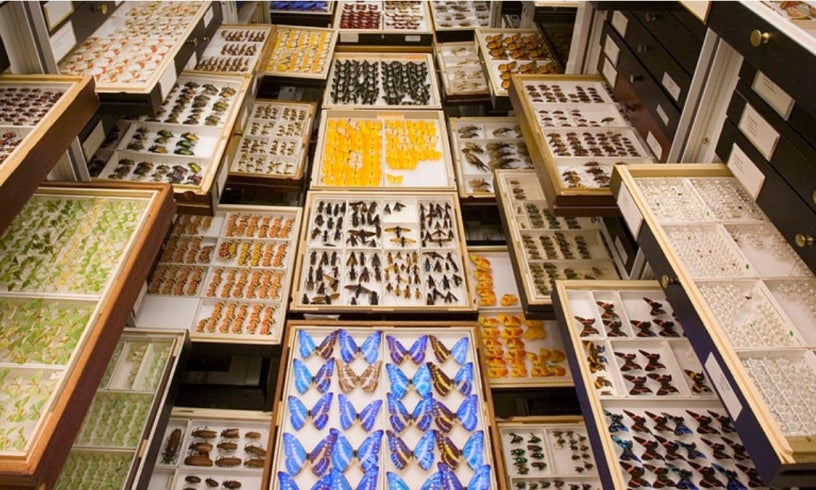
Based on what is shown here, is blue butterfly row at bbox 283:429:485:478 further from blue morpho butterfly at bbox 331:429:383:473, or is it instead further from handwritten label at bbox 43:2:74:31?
handwritten label at bbox 43:2:74:31

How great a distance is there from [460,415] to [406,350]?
450mm

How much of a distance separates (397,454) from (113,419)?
1.34 metres

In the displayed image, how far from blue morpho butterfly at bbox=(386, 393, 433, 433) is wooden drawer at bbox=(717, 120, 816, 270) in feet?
5.54

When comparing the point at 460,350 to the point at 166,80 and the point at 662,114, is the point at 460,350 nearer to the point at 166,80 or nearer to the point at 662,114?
the point at 662,114

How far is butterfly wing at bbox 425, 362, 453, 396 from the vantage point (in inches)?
117

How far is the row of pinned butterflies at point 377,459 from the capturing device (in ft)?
8.59

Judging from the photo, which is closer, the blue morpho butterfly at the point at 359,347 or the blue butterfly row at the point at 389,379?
the blue butterfly row at the point at 389,379

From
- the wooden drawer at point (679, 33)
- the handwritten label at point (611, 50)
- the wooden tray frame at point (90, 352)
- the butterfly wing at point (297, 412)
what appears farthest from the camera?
the handwritten label at point (611, 50)

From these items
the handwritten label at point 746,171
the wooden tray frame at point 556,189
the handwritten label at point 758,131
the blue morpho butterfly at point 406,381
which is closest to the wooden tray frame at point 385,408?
the blue morpho butterfly at point 406,381

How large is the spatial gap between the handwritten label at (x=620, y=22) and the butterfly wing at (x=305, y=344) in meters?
2.43

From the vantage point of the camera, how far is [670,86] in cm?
280

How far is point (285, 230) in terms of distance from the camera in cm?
390

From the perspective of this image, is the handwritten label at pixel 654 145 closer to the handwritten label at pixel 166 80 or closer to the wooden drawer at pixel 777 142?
the wooden drawer at pixel 777 142

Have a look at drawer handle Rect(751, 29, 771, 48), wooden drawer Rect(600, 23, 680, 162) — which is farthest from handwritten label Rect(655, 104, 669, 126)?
drawer handle Rect(751, 29, 771, 48)
